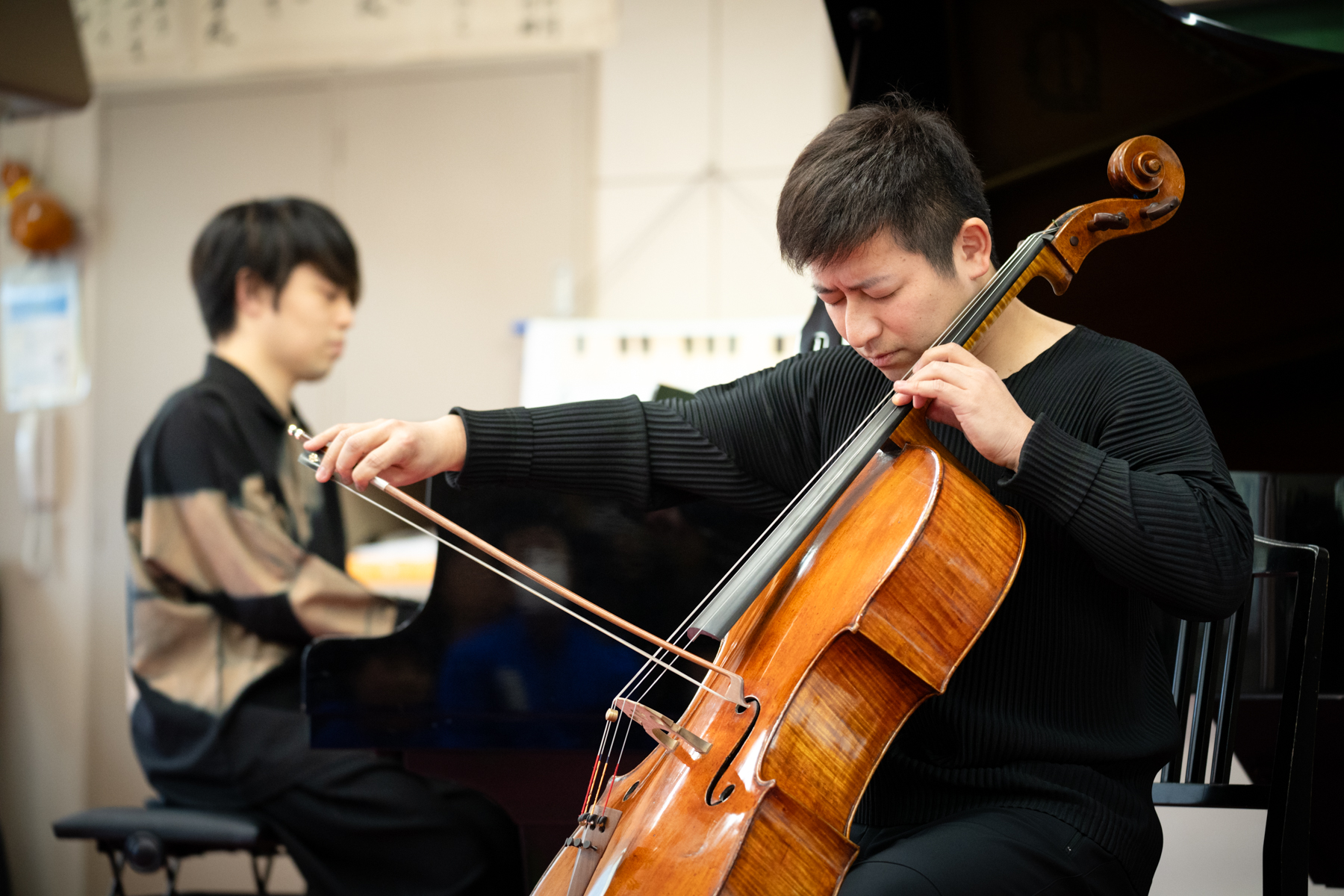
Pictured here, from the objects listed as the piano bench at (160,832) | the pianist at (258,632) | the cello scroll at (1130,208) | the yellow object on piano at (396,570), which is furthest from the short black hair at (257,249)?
the cello scroll at (1130,208)

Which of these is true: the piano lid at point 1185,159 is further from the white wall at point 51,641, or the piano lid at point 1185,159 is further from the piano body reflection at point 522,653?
the white wall at point 51,641

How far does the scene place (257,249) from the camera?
2.22 meters

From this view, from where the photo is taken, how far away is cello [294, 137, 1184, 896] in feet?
2.90

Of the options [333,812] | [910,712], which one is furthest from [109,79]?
[910,712]

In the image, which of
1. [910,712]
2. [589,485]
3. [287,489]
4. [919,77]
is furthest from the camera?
[287,489]

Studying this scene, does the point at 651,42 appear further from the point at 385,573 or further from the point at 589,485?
the point at 589,485

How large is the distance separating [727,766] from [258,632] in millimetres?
1267

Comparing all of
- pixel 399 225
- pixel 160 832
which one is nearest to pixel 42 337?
pixel 399 225

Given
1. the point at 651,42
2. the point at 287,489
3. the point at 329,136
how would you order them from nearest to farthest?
the point at 287,489
the point at 651,42
the point at 329,136

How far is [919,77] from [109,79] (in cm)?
297

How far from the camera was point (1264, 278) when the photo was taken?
179 centimetres

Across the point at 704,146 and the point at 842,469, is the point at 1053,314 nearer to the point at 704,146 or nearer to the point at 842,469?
the point at 842,469

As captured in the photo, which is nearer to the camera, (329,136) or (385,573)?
(385,573)

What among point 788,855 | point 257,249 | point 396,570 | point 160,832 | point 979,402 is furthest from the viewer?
point 396,570
